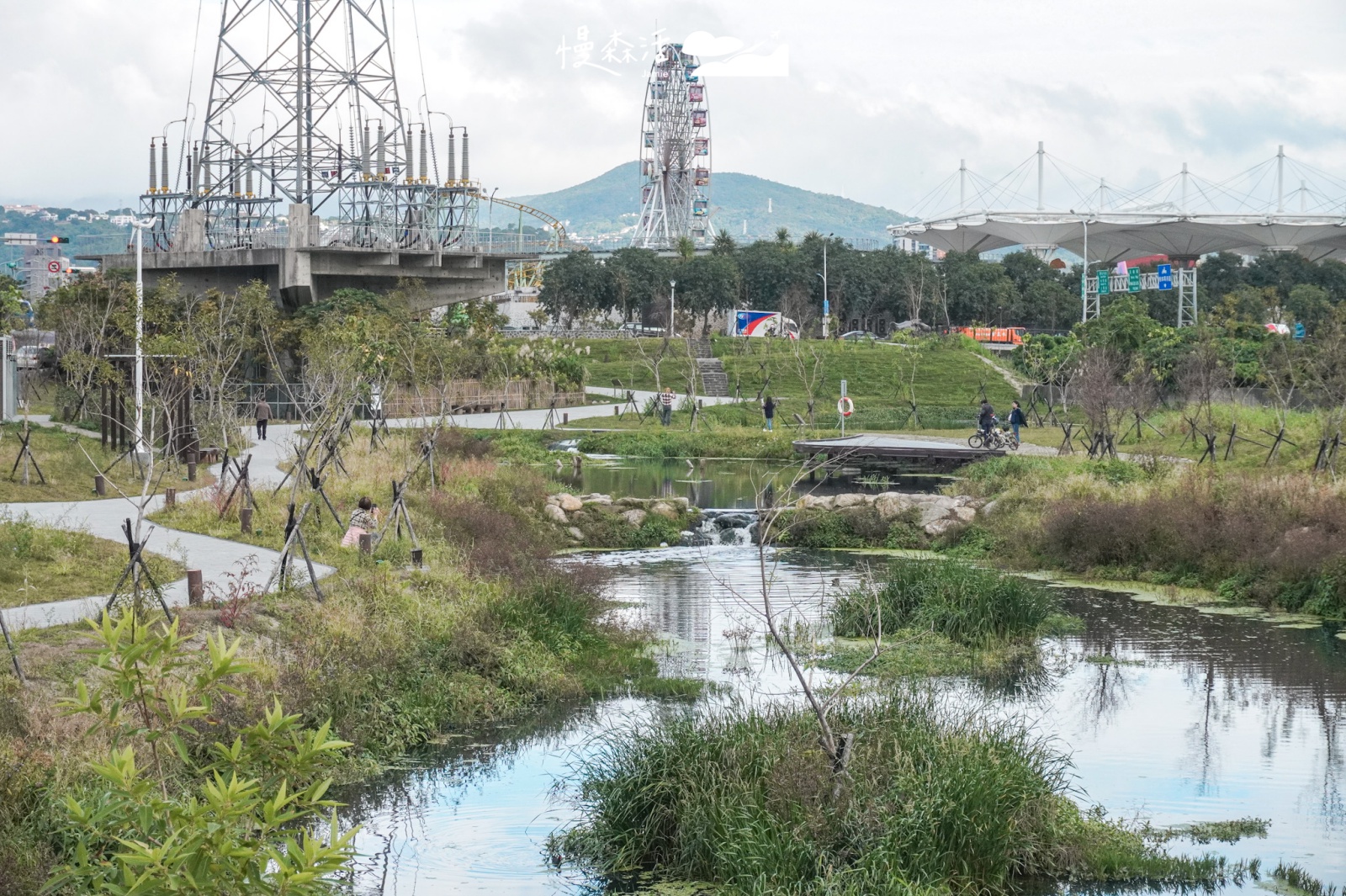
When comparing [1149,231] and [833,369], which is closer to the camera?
[833,369]

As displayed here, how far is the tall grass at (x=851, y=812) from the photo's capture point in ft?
29.5

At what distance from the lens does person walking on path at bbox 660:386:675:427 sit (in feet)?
153

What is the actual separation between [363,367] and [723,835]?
28007mm

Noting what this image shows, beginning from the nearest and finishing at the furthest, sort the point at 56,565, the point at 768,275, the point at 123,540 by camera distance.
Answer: the point at 56,565 < the point at 123,540 < the point at 768,275

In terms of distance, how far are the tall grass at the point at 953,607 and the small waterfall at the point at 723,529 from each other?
27.9 feet

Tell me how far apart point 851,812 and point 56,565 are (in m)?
10.8

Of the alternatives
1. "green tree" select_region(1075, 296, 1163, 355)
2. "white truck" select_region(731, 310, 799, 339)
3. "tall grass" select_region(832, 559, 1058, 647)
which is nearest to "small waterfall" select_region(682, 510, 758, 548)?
"tall grass" select_region(832, 559, 1058, 647)

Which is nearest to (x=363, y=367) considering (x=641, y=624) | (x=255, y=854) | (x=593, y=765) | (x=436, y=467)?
(x=436, y=467)

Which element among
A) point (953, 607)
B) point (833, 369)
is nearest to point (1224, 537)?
point (953, 607)

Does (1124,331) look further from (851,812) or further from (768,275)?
(851,812)

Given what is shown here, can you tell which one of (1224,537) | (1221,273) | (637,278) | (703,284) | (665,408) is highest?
(1221,273)

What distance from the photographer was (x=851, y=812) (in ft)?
29.9

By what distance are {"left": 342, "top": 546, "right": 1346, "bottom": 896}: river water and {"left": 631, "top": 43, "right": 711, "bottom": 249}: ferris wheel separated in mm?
101598

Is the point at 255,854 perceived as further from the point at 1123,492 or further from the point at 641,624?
the point at 1123,492
